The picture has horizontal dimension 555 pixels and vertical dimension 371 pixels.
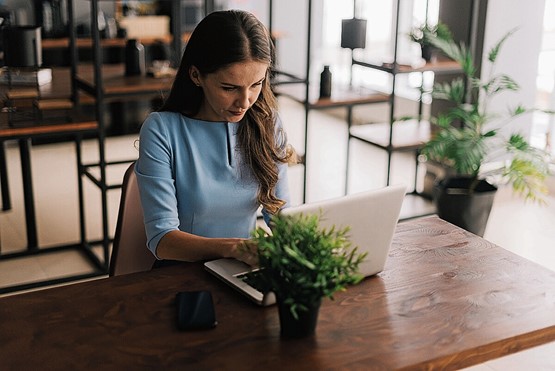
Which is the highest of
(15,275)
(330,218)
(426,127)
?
(330,218)

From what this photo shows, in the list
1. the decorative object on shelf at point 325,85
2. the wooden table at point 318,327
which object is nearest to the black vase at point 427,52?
the decorative object on shelf at point 325,85

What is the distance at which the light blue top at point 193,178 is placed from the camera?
6.87 feet

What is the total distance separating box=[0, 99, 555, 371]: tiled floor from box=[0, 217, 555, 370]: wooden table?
1177 millimetres

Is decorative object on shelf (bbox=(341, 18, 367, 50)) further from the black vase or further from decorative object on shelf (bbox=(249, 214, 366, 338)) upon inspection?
decorative object on shelf (bbox=(249, 214, 366, 338))

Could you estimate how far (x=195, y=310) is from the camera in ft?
5.65

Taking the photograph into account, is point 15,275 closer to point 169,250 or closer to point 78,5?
point 169,250

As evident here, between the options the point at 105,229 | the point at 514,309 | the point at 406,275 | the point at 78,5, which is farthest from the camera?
the point at 78,5

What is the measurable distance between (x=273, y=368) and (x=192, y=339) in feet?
0.67

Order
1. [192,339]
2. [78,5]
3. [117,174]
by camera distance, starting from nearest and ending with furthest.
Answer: [192,339] < [117,174] < [78,5]

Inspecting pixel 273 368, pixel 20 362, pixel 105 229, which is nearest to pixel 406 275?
pixel 273 368

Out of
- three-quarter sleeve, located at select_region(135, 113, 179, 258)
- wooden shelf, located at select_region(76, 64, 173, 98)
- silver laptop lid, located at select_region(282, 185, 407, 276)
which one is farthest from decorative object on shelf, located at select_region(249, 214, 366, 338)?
wooden shelf, located at select_region(76, 64, 173, 98)

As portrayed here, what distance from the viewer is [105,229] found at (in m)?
3.70

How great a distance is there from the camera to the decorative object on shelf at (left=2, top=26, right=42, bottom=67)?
333 cm

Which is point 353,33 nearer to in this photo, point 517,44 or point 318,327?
point 517,44
